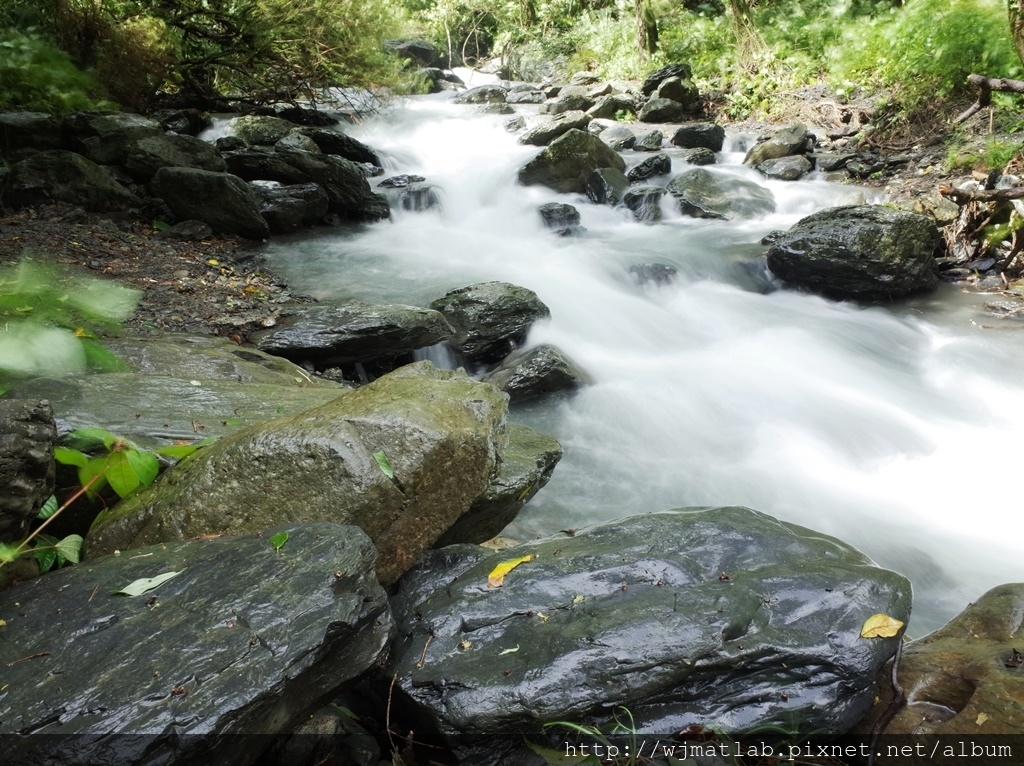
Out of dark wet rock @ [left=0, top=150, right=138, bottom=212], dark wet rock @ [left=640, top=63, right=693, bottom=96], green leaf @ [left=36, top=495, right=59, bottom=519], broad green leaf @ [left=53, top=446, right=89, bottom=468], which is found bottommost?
green leaf @ [left=36, top=495, right=59, bottom=519]

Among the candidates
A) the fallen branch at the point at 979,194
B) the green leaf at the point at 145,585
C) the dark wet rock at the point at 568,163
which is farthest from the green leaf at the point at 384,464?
the dark wet rock at the point at 568,163

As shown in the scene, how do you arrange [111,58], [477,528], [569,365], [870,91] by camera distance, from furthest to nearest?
[870,91], [111,58], [569,365], [477,528]

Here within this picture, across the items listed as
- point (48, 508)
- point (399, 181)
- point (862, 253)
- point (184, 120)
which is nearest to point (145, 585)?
point (48, 508)

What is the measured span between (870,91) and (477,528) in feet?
47.6

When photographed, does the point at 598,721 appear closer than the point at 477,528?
Yes

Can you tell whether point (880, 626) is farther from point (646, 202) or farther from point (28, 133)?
point (28, 133)

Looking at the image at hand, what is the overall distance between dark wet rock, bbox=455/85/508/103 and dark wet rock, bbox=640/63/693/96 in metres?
4.51

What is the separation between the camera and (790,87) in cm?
1565

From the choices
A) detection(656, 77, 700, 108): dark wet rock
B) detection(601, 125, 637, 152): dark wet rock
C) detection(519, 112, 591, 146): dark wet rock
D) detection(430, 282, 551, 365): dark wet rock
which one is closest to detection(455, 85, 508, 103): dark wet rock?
detection(519, 112, 591, 146): dark wet rock

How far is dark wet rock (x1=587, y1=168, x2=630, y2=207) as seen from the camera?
11.8 meters

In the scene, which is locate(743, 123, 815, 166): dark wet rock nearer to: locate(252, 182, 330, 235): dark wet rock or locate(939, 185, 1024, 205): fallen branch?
locate(939, 185, 1024, 205): fallen branch

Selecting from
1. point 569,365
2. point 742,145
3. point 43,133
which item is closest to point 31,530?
point 569,365

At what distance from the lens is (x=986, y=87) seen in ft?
32.6

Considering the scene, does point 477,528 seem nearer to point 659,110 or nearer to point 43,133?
point 43,133
